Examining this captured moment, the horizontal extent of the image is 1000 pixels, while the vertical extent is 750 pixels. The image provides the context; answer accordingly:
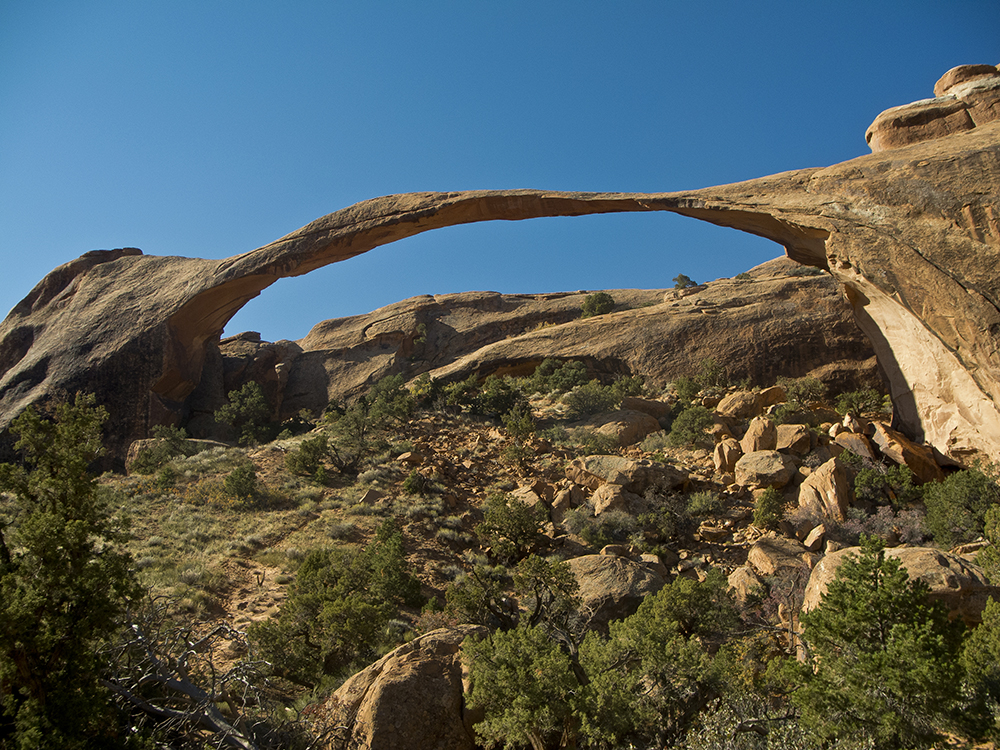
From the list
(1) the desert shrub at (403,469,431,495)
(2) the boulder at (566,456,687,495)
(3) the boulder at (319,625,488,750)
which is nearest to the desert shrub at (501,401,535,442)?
(2) the boulder at (566,456,687,495)

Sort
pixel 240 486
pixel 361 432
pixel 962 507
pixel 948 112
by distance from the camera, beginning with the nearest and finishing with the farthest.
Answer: pixel 962 507, pixel 948 112, pixel 240 486, pixel 361 432

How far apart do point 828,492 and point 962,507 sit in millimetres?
2254

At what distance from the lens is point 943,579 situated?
24.2ft

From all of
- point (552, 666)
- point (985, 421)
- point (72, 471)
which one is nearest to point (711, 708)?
point (552, 666)

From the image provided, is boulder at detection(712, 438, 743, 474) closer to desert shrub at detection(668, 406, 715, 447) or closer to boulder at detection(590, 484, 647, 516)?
desert shrub at detection(668, 406, 715, 447)

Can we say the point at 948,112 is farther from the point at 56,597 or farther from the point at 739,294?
the point at 56,597

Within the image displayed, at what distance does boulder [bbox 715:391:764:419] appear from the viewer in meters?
18.7

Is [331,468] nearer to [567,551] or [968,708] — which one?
[567,551]

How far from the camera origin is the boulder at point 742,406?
18734mm

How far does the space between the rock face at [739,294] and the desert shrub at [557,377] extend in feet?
4.78

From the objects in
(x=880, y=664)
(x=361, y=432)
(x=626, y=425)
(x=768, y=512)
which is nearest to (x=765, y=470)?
(x=768, y=512)

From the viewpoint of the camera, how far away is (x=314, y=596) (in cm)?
911

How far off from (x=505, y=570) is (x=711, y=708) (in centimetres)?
588

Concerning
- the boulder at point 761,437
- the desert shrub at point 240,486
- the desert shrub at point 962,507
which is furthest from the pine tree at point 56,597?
the boulder at point 761,437
